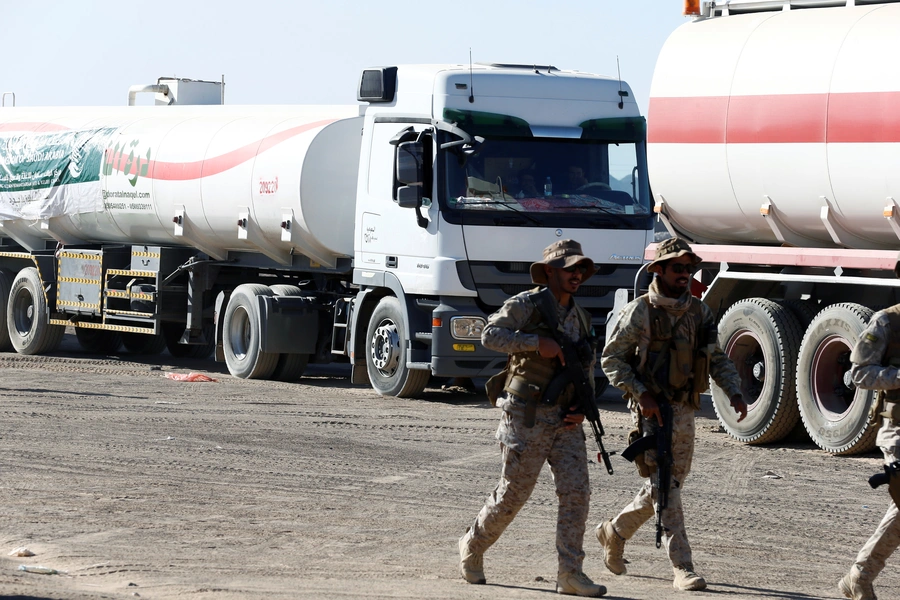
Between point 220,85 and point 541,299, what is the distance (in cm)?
1647

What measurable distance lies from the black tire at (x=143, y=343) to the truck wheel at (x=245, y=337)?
13.3 feet

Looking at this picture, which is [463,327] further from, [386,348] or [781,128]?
[781,128]

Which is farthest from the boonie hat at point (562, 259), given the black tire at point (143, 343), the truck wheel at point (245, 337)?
the black tire at point (143, 343)

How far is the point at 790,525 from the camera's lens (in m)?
9.12

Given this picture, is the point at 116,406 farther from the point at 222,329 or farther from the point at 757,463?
the point at 757,463

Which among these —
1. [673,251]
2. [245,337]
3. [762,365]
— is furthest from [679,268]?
[245,337]

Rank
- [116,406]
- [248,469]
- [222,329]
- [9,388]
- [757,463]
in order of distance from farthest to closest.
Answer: [222,329] → [9,388] → [116,406] → [757,463] → [248,469]

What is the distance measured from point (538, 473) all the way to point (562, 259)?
1065 millimetres

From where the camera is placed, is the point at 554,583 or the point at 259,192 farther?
the point at 259,192

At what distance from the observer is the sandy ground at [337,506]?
24.1 feet

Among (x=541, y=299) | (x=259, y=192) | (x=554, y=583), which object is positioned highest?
(x=259, y=192)

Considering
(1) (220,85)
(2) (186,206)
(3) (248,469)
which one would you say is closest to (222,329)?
(2) (186,206)

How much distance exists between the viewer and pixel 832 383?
40.0 feet

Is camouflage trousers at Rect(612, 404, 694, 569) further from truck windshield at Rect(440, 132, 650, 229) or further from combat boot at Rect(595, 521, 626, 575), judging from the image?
truck windshield at Rect(440, 132, 650, 229)
